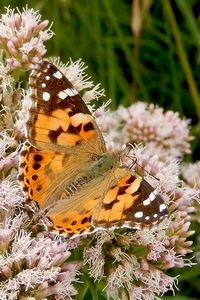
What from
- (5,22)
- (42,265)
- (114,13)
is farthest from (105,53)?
(42,265)

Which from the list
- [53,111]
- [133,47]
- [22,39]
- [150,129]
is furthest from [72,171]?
[133,47]

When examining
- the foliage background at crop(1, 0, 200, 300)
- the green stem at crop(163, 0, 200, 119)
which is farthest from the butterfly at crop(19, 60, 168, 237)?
the foliage background at crop(1, 0, 200, 300)

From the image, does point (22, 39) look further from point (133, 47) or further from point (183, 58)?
point (133, 47)

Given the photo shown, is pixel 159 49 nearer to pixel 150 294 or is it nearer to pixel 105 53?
pixel 105 53

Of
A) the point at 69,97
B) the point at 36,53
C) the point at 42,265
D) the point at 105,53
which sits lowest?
the point at 42,265

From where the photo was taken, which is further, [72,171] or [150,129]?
[150,129]

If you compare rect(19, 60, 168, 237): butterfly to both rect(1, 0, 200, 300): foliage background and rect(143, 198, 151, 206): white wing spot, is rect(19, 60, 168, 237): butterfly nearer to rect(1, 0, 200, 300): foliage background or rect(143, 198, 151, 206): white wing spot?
rect(143, 198, 151, 206): white wing spot
